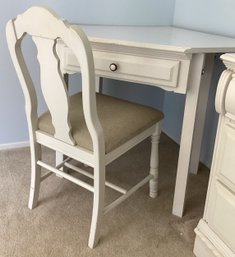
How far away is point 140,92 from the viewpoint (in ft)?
7.09

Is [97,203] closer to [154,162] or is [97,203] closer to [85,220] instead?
[85,220]

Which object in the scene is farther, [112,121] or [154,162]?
[154,162]

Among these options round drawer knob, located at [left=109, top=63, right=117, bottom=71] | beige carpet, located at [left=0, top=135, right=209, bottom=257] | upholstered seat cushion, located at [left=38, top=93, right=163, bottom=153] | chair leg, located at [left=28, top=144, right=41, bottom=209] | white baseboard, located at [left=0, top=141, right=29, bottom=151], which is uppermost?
round drawer knob, located at [left=109, top=63, right=117, bottom=71]

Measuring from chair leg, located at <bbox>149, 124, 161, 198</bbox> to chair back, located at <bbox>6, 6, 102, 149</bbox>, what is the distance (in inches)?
15.6

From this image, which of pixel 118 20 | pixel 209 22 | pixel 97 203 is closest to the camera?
pixel 97 203

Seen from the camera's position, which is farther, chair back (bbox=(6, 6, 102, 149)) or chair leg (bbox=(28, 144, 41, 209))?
chair leg (bbox=(28, 144, 41, 209))

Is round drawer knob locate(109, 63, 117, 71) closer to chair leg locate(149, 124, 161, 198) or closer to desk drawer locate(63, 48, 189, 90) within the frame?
desk drawer locate(63, 48, 189, 90)

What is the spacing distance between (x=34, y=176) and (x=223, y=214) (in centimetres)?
78

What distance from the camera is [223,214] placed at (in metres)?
1.08

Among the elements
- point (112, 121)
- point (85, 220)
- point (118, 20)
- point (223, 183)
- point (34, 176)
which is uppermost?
point (118, 20)

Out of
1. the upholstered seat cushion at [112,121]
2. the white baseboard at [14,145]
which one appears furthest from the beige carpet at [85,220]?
the upholstered seat cushion at [112,121]

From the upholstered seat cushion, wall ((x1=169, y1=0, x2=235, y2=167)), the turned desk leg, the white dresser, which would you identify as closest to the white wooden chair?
the upholstered seat cushion

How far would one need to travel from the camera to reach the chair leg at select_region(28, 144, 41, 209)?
1374 millimetres

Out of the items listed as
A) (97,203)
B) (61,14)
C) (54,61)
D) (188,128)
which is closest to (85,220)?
(97,203)
